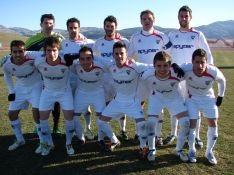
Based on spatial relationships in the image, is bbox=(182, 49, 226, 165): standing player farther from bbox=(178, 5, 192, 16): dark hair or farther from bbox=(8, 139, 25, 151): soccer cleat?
bbox=(8, 139, 25, 151): soccer cleat

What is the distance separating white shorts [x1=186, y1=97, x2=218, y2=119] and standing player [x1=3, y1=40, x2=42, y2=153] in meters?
2.91

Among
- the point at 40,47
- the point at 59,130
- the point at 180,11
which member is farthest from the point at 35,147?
the point at 180,11

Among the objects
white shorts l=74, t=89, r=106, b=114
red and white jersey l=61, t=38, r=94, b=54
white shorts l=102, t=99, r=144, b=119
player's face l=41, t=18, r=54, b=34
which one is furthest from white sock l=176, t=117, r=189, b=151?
player's face l=41, t=18, r=54, b=34

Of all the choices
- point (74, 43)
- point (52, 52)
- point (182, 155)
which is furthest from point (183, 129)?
point (74, 43)

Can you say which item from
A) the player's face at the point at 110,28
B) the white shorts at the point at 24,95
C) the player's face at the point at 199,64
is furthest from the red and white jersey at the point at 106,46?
the player's face at the point at 199,64

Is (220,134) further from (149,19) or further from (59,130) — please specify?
(59,130)

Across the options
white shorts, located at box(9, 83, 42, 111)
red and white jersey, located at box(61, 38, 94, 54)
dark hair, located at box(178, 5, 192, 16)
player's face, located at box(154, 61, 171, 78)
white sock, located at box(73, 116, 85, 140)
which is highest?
dark hair, located at box(178, 5, 192, 16)

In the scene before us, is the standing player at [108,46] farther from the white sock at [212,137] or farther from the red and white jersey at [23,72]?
the white sock at [212,137]

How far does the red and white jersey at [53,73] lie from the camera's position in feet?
19.7

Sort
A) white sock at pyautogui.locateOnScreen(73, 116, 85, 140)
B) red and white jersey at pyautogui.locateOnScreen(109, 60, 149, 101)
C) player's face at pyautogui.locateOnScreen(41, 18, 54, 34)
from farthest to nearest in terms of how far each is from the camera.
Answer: player's face at pyautogui.locateOnScreen(41, 18, 54, 34)
white sock at pyautogui.locateOnScreen(73, 116, 85, 140)
red and white jersey at pyautogui.locateOnScreen(109, 60, 149, 101)

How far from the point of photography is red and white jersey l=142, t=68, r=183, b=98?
18.7ft

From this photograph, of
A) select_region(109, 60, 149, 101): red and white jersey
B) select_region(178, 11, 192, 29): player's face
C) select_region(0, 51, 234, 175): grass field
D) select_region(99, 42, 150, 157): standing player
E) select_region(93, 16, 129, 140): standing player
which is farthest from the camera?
select_region(93, 16, 129, 140): standing player

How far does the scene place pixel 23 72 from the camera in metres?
A: 6.25

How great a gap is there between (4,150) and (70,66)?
2126 mm
